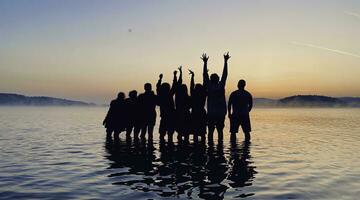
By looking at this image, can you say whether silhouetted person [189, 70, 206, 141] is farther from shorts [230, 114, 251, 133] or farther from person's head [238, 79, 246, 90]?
person's head [238, 79, 246, 90]

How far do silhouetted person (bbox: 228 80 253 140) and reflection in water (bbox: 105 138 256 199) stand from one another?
2352 millimetres

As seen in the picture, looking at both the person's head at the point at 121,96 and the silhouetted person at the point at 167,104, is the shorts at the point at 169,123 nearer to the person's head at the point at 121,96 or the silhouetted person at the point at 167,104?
the silhouetted person at the point at 167,104

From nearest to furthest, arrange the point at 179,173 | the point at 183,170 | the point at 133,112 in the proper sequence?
the point at 179,173
the point at 183,170
the point at 133,112

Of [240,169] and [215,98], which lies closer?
[240,169]

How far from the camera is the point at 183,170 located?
10.7 metres

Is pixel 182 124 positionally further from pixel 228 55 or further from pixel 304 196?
pixel 304 196

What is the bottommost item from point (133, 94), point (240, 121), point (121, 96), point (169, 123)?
point (169, 123)

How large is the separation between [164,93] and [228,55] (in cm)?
356

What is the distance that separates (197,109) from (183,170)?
7759mm

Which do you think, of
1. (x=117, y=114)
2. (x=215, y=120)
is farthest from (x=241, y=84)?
(x=117, y=114)

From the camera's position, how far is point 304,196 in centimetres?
800

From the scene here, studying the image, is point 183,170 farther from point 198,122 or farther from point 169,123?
point 169,123

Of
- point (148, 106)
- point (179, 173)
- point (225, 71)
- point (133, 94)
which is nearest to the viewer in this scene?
point (179, 173)

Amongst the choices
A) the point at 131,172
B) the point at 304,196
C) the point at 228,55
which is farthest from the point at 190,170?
the point at 228,55
